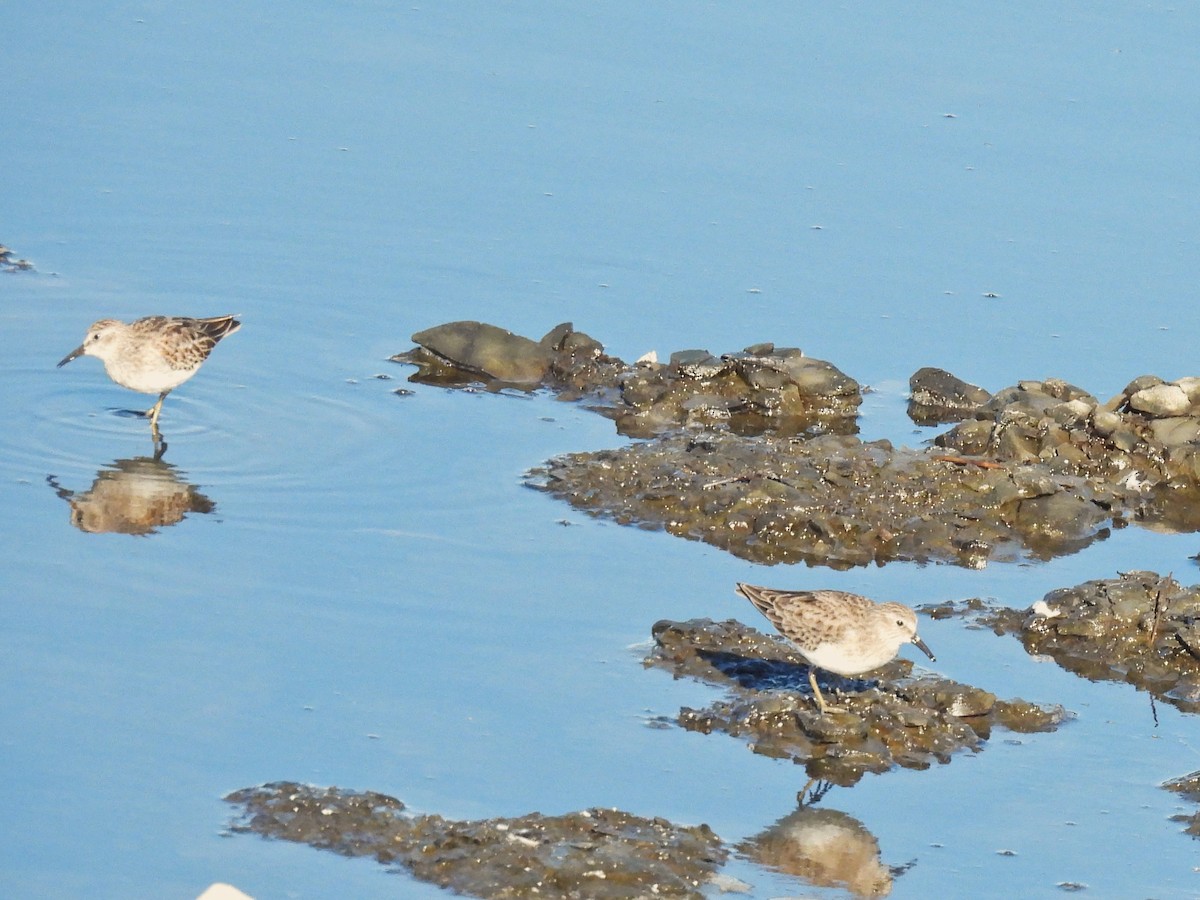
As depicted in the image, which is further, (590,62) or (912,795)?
(590,62)

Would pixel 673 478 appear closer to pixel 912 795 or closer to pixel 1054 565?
pixel 1054 565

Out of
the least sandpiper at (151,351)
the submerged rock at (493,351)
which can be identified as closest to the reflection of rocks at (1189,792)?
the submerged rock at (493,351)

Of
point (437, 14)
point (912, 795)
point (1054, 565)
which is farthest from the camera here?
point (437, 14)

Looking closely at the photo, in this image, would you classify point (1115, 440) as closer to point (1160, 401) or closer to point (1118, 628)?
point (1160, 401)

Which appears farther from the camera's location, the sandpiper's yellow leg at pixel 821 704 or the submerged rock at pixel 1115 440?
the submerged rock at pixel 1115 440

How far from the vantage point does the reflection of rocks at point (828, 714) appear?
34.1 ft

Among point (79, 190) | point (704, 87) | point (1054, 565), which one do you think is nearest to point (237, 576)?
point (1054, 565)

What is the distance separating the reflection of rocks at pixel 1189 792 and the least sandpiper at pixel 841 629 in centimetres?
138

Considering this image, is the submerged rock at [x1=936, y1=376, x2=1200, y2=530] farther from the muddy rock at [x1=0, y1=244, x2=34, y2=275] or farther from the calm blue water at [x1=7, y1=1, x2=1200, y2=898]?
the muddy rock at [x1=0, y1=244, x2=34, y2=275]

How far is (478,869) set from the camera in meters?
8.78

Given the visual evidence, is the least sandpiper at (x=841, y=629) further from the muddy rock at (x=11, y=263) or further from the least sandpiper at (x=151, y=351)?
the muddy rock at (x=11, y=263)

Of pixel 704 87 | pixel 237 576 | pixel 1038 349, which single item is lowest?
pixel 237 576

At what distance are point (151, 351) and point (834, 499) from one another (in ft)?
15.0

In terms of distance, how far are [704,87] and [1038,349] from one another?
18.3ft
